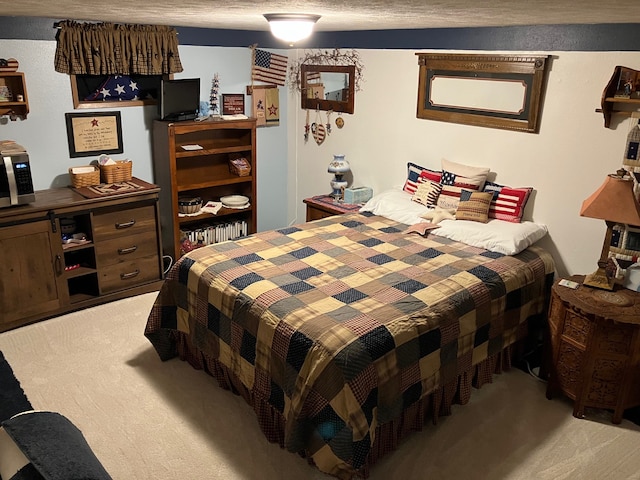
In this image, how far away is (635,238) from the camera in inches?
119

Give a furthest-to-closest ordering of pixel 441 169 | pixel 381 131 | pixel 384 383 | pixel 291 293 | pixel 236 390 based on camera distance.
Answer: pixel 381 131 → pixel 441 169 → pixel 236 390 → pixel 291 293 → pixel 384 383

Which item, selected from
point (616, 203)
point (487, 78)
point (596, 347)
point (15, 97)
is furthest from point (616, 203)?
point (15, 97)

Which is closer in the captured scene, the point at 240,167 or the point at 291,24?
the point at 291,24

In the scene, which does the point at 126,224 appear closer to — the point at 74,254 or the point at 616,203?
the point at 74,254

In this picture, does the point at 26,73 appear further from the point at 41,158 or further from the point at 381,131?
the point at 381,131

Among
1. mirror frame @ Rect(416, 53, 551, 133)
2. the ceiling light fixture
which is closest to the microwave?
the ceiling light fixture

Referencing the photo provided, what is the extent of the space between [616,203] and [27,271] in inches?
140

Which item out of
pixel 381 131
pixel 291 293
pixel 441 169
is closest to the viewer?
pixel 291 293

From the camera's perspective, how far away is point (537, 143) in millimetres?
3475

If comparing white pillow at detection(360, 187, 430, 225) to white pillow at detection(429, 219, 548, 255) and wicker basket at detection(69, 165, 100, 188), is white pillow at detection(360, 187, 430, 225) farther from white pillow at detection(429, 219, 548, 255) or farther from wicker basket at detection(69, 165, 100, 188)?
wicker basket at detection(69, 165, 100, 188)

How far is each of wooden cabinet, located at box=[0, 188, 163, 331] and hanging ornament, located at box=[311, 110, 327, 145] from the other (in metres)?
1.67

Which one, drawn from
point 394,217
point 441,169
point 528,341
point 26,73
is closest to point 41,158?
point 26,73

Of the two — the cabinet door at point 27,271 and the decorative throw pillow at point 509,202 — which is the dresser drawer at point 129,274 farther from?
the decorative throw pillow at point 509,202

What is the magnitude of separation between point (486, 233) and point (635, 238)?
0.81 meters
